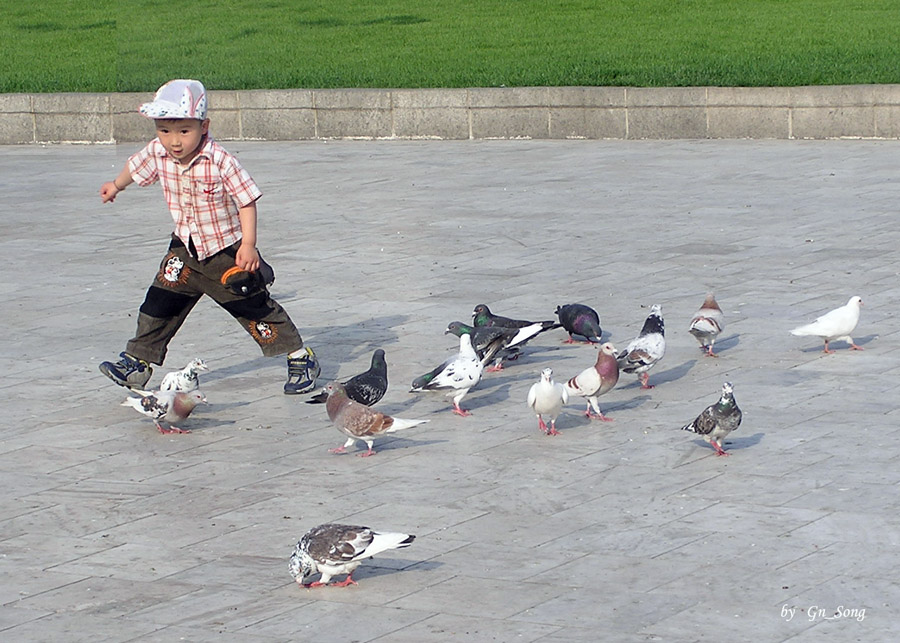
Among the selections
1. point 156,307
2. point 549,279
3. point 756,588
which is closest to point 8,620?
point 756,588

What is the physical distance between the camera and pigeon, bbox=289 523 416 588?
5.07 metres

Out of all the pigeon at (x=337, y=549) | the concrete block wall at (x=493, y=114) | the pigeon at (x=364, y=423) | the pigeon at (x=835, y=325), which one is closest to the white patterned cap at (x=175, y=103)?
the pigeon at (x=364, y=423)

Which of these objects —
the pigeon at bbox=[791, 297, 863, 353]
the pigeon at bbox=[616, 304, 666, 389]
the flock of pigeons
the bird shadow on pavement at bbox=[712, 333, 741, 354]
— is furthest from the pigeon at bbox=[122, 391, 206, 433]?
the pigeon at bbox=[791, 297, 863, 353]

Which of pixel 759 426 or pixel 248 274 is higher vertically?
pixel 248 274

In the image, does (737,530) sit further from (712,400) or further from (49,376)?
(49,376)

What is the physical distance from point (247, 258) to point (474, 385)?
1205 mm

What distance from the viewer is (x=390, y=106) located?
17.1 m

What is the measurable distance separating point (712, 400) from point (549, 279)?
2.85m

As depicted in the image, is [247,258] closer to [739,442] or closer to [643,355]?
[643,355]

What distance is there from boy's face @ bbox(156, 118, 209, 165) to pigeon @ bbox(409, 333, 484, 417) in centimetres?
150

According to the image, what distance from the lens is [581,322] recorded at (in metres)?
8.26

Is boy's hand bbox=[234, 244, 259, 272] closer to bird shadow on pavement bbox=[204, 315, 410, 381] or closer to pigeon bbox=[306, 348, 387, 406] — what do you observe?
pigeon bbox=[306, 348, 387, 406]

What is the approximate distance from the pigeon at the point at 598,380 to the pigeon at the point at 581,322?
112 cm

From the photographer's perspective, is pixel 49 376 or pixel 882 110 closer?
pixel 49 376
